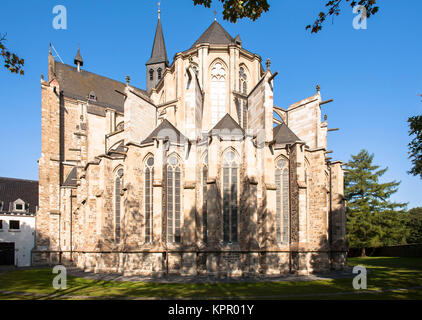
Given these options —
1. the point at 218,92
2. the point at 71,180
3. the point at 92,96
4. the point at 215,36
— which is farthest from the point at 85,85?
the point at 218,92

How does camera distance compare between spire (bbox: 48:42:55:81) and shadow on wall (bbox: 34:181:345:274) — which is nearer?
shadow on wall (bbox: 34:181:345:274)

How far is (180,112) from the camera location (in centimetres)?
2502

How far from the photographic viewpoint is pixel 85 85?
42.4 meters

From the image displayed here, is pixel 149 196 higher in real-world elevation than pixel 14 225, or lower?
higher

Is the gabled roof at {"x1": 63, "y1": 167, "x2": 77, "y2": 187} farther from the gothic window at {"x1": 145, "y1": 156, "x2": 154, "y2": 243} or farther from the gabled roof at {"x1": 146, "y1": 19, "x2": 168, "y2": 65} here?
the gabled roof at {"x1": 146, "y1": 19, "x2": 168, "y2": 65}

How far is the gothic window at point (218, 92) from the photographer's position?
25625 mm

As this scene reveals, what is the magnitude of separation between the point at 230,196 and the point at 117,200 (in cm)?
826

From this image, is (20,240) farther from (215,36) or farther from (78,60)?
(215,36)

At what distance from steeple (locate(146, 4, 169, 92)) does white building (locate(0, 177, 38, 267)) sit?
23092mm

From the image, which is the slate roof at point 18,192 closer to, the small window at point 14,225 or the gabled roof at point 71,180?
the small window at point 14,225

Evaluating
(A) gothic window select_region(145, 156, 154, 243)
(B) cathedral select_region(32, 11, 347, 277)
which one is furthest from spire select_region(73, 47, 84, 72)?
(A) gothic window select_region(145, 156, 154, 243)

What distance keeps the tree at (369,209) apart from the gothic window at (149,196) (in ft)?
101

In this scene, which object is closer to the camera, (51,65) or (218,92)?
(218,92)

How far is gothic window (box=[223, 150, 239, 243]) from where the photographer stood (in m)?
18.9
